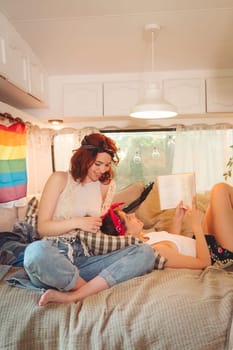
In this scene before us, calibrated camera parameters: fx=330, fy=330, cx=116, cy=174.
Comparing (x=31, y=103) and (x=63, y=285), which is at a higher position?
(x=31, y=103)

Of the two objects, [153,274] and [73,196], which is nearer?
[153,274]

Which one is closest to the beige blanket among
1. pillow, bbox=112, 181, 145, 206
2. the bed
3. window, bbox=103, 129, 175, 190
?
the bed

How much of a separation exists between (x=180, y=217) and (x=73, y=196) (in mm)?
753

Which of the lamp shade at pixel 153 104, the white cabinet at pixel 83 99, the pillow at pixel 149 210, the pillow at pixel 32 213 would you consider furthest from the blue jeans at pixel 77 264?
the white cabinet at pixel 83 99

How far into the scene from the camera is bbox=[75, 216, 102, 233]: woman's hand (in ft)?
5.69

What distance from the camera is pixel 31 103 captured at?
2828mm

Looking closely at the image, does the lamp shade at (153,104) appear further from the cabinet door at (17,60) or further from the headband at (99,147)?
the cabinet door at (17,60)

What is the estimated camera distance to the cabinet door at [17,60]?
6.50 feet

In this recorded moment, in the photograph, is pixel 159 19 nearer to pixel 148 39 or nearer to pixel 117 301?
pixel 148 39

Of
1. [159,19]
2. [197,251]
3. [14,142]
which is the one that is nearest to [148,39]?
[159,19]

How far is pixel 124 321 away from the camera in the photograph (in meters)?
1.21

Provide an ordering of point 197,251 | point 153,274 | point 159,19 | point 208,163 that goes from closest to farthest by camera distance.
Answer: point 153,274, point 197,251, point 159,19, point 208,163

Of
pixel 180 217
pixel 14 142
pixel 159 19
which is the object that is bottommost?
pixel 180 217

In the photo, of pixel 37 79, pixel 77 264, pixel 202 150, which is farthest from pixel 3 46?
pixel 202 150
